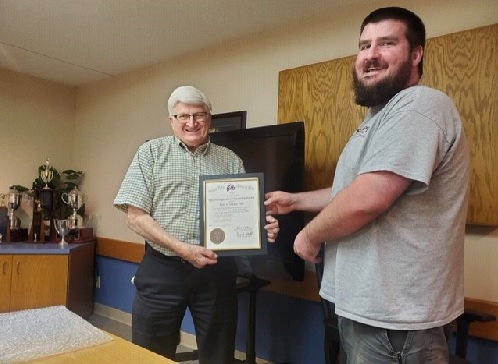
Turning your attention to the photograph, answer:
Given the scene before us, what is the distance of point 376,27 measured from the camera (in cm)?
113

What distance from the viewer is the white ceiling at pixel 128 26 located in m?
2.31

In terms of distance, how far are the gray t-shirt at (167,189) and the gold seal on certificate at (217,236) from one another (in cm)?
8

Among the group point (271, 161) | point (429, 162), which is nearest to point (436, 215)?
point (429, 162)

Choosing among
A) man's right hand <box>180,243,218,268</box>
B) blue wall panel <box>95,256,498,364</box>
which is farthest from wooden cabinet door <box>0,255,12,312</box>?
man's right hand <box>180,243,218,268</box>

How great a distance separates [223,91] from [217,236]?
60.7 inches

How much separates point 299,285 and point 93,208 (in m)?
2.33

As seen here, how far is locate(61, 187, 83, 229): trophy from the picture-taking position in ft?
11.7

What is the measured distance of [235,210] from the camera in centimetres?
155

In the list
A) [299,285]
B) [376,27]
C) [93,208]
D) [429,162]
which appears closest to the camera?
[429,162]

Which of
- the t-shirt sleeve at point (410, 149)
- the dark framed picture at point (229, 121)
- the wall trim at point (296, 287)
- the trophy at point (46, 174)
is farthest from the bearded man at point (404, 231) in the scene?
the trophy at point (46, 174)

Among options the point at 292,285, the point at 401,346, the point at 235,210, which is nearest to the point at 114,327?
the point at 292,285

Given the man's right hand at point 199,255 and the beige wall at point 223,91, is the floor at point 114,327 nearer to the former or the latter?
the beige wall at point 223,91

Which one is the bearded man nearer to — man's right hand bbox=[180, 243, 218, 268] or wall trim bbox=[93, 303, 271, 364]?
man's right hand bbox=[180, 243, 218, 268]

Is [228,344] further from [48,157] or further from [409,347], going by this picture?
[48,157]
